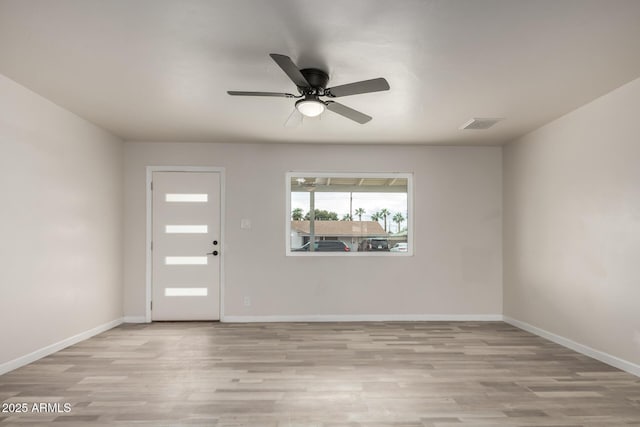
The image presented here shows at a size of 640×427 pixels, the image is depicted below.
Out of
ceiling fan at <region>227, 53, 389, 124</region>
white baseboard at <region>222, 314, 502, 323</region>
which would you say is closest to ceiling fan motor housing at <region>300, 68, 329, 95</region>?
ceiling fan at <region>227, 53, 389, 124</region>

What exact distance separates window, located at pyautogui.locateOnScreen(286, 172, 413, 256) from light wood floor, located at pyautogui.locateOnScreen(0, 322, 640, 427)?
4.22 feet

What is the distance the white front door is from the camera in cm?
482

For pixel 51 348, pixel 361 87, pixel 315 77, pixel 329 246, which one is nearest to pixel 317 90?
pixel 315 77

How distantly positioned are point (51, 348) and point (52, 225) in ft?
3.92

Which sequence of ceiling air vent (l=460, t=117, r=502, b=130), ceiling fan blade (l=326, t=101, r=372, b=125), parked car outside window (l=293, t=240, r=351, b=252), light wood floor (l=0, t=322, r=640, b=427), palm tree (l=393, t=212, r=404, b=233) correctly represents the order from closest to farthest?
light wood floor (l=0, t=322, r=640, b=427), ceiling fan blade (l=326, t=101, r=372, b=125), ceiling air vent (l=460, t=117, r=502, b=130), parked car outside window (l=293, t=240, r=351, b=252), palm tree (l=393, t=212, r=404, b=233)

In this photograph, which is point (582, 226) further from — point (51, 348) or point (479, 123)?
point (51, 348)

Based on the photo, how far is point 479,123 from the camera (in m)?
3.96

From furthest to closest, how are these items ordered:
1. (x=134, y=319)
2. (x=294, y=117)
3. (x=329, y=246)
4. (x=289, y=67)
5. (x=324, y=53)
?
(x=329, y=246) < (x=134, y=319) < (x=294, y=117) < (x=324, y=53) < (x=289, y=67)

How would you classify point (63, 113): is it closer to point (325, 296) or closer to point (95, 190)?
point (95, 190)

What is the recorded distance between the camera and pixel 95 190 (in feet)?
13.8

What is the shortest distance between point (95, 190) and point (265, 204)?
2.03 meters

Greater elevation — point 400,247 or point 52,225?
point 52,225

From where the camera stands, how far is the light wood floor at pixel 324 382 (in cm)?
231

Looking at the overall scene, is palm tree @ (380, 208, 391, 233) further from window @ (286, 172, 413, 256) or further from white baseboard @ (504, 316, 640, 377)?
white baseboard @ (504, 316, 640, 377)
